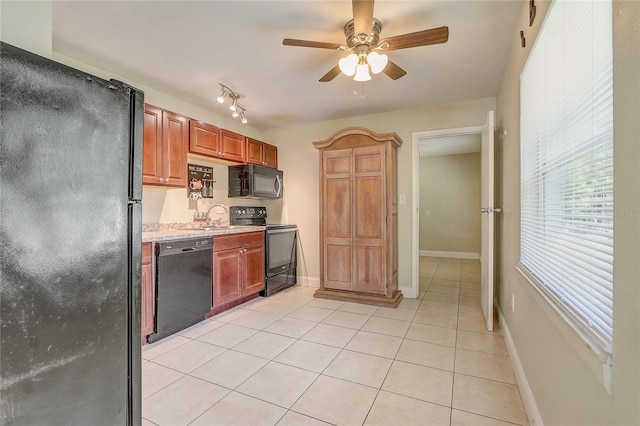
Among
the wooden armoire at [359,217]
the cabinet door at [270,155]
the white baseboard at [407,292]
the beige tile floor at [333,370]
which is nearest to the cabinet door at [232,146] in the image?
the cabinet door at [270,155]

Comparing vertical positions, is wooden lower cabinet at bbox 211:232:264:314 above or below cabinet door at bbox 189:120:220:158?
below

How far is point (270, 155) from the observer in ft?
14.4

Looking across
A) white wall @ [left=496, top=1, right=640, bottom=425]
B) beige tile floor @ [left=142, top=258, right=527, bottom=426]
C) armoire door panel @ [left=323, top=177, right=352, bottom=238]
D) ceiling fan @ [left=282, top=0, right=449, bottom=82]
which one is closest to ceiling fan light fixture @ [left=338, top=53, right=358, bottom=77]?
ceiling fan @ [left=282, top=0, right=449, bottom=82]

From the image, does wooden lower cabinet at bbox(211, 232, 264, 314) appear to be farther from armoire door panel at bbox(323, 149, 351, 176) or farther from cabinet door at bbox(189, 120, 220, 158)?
armoire door panel at bbox(323, 149, 351, 176)

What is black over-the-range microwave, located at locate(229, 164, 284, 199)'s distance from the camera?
3850 mm

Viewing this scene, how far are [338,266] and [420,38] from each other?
259cm

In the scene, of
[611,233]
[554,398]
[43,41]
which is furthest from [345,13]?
[554,398]

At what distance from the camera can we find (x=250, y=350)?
233cm

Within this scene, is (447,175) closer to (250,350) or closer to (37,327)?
(250,350)

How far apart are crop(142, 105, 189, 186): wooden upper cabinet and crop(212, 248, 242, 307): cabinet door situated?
89 centimetres

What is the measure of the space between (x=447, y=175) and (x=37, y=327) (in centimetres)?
713

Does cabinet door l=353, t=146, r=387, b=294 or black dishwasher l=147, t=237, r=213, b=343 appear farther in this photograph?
cabinet door l=353, t=146, r=387, b=294

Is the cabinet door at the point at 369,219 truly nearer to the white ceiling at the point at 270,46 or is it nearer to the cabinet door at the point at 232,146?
the white ceiling at the point at 270,46

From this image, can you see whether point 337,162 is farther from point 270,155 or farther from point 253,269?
point 253,269
